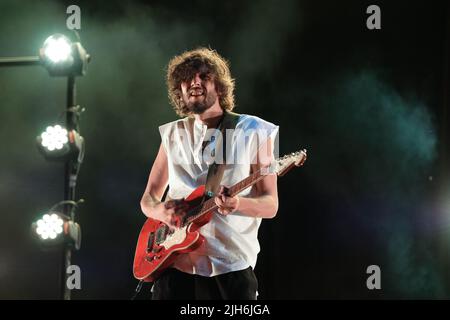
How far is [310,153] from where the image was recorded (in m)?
4.94

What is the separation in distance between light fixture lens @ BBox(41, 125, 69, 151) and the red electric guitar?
2.51 feet

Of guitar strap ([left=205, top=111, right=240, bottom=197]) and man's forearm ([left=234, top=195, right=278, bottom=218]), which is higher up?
guitar strap ([left=205, top=111, right=240, bottom=197])

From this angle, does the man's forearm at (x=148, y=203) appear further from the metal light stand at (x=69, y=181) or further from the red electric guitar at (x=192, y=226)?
the metal light stand at (x=69, y=181)

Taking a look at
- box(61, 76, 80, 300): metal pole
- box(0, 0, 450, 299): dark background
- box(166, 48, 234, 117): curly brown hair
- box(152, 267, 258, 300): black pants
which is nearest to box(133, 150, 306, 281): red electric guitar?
box(152, 267, 258, 300): black pants

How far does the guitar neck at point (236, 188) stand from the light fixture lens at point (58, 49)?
1.19 meters

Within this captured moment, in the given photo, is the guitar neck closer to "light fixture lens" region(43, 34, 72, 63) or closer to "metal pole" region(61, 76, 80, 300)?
"metal pole" region(61, 76, 80, 300)

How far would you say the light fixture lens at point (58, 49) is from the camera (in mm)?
3338

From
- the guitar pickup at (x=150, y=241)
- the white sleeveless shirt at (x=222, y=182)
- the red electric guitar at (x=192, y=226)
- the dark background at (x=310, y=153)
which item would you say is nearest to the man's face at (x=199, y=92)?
the white sleeveless shirt at (x=222, y=182)

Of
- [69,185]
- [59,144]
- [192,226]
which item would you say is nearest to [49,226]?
[69,185]

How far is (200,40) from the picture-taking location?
16.3ft

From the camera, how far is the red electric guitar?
10.1 ft

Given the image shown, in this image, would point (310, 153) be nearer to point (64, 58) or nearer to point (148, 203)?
point (148, 203)
